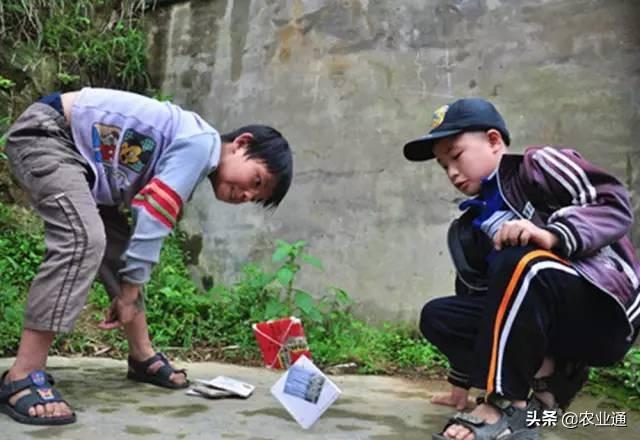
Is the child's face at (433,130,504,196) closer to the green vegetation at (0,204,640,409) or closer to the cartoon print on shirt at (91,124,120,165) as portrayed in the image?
the cartoon print on shirt at (91,124,120,165)

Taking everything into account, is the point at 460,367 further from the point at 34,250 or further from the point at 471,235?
the point at 34,250

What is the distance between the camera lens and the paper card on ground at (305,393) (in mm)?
1985

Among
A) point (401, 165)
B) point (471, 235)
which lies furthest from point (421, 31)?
point (471, 235)

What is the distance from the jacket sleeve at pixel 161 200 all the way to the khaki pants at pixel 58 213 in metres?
0.11

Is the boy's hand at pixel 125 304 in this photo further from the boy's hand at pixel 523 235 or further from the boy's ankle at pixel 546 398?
the boy's ankle at pixel 546 398

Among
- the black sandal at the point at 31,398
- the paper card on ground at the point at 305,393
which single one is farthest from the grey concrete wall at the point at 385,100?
the black sandal at the point at 31,398

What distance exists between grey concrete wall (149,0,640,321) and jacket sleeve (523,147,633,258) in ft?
4.89

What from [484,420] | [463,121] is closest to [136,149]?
[463,121]

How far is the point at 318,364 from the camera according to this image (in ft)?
10.9

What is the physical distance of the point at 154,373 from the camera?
8.21 feet

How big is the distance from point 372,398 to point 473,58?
196cm

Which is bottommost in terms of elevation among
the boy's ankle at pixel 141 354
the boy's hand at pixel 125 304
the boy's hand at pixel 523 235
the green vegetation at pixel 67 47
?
the boy's ankle at pixel 141 354

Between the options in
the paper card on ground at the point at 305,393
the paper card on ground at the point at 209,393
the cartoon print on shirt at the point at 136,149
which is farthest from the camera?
the paper card on ground at the point at 209,393

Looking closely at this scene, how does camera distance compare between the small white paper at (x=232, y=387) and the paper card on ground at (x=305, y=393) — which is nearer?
the paper card on ground at (x=305, y=393)
